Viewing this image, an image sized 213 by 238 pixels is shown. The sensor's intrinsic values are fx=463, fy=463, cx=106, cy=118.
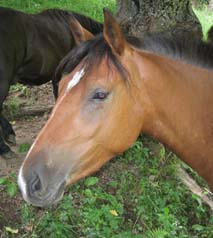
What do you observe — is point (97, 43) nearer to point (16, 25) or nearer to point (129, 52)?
point (129, 52)

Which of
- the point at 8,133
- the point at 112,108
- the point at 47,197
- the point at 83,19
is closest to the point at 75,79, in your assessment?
the point at 112,108

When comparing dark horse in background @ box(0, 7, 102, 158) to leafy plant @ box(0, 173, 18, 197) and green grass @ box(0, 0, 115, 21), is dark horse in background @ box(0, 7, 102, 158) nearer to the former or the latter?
leafy plant @ box(0, 173, 18, 197)

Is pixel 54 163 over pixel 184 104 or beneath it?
beneath

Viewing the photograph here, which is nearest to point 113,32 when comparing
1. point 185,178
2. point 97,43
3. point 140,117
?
point 97,43

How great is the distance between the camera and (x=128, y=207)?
394 centimetres

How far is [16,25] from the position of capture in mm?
4914

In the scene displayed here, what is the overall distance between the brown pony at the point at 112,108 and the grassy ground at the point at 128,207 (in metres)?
1.03

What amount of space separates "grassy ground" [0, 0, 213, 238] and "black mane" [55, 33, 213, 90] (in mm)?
1307

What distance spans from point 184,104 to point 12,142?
9.39 ft

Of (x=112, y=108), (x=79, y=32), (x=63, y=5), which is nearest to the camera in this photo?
(x=112, y=108)

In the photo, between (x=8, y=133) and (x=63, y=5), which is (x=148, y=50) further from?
(x=63, y=5)

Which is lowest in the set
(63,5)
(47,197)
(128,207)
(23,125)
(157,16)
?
(63,5)

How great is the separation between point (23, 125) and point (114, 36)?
11.1ft

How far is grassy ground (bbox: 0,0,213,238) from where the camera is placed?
353 cm
